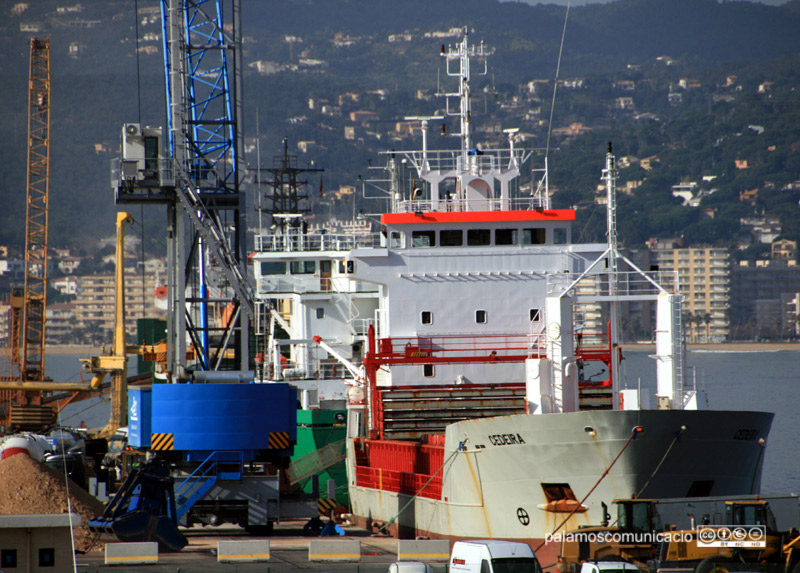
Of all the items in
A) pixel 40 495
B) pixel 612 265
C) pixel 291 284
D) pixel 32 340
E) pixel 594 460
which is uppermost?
pixel 291 284

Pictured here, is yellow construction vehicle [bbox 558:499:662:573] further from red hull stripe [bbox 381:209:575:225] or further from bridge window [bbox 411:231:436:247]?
bridge window [bbox 411:231:436:247]

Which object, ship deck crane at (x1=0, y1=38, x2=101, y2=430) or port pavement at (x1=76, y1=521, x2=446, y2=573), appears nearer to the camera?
port pavement at (x1=76, y1=521, x2=446, y2=573)

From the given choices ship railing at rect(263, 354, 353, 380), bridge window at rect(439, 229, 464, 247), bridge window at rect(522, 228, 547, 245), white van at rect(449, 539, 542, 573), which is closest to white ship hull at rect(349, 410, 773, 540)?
white van at rect(449, 539, 542, 573)

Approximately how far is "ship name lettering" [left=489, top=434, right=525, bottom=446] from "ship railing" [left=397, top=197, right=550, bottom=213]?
8951 mm

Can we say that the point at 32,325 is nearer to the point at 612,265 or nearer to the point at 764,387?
the point at 612,265

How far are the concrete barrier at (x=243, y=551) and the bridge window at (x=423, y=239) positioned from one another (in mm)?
10872

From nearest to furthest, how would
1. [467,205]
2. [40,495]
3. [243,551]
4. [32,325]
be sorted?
[243,551] → [40,495] → [467,205] → [32,325]

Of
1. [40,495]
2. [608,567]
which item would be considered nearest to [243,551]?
[40,495]

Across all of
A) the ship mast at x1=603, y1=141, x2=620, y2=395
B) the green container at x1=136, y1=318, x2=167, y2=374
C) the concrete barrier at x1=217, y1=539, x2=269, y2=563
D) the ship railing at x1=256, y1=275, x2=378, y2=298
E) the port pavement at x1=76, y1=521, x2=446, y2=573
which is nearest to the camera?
the port pavement at x1=76, y1=521, x2=446, y2=573

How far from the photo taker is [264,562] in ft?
75.0

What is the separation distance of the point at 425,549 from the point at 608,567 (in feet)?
17.4

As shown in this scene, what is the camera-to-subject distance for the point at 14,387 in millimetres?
64625

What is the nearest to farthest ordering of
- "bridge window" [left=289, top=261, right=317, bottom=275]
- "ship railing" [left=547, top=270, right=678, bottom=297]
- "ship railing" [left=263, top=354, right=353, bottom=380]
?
1. "ship railing" [left=547, top=270, right=678, bottom=297]
2. "ship railing" [left=263, top=354, right=353, bottom=380]
3. "bridge window" [left=289, top=261, right=317, bottom=275]

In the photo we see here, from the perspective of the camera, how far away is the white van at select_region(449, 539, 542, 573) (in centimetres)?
1888
